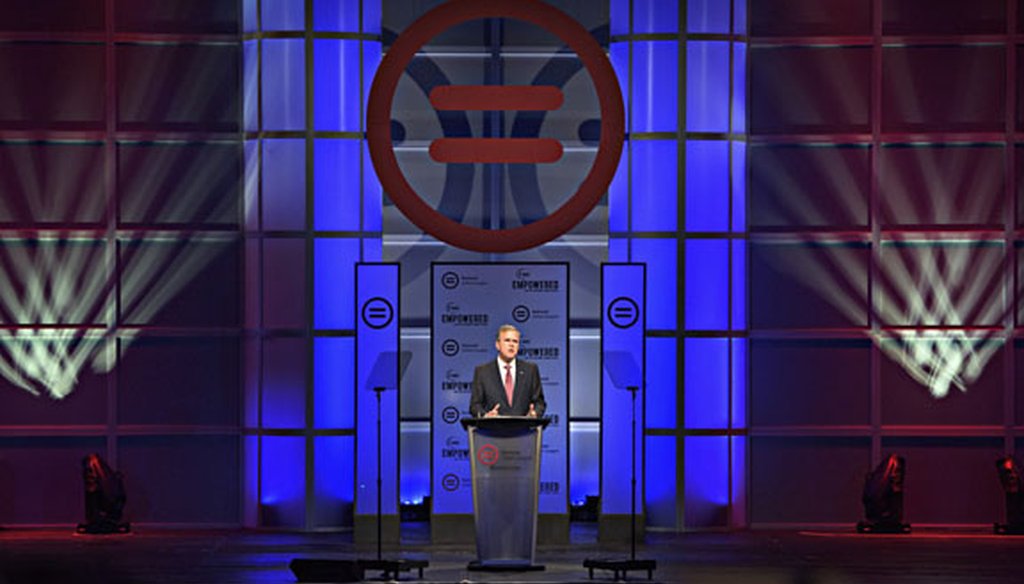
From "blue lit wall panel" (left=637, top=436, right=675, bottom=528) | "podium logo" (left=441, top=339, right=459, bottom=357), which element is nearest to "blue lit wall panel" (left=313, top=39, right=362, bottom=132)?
"podium logo" (left=441, top=339, right=459, bottom=357)

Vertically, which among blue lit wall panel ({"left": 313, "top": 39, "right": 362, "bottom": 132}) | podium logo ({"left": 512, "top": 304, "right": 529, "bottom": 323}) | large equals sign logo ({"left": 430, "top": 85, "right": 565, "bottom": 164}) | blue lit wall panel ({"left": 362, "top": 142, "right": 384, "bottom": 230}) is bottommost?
podium logo ({"left": 512, "top": 304, "right": 529, "bottom": 323})

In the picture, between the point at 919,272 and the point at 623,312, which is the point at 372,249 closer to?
the point at 623,312

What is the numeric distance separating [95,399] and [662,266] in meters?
4.71

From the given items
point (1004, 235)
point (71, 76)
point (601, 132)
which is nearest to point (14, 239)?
point (71, 76)

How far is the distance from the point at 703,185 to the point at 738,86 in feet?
2.80

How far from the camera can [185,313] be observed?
14.5 meters

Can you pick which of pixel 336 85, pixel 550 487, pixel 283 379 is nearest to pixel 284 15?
pixel 336 85

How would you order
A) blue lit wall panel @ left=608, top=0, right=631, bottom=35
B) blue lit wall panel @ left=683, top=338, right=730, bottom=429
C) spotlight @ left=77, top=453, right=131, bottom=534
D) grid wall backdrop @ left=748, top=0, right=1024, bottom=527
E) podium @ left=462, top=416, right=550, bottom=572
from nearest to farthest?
1. podium @ left=462, top=416, right=550, bottom=572
2. spotlight @ left=77, top=453, right=131, bottom=534
3. blue lit wall panel @ left=683, top=338, right=730, bottom=429
4. blue lit wall panel @ left=608, top=0, right=631, bottom=35
5. grid wall backdrop @ left=748, top=0, right=1024, bottom=527

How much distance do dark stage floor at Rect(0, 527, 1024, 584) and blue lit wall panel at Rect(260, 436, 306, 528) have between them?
224mm

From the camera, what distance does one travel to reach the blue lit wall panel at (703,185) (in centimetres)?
1420

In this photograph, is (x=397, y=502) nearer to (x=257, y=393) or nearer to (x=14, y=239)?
(x=257, y=393)

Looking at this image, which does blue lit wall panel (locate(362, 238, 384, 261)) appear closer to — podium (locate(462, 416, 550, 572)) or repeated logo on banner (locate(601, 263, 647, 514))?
repeated logo on banner (locate(601, 263, 647, 514))

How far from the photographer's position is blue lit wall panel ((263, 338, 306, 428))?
14195mm

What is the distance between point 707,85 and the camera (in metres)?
14.2
